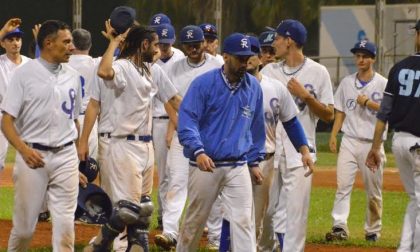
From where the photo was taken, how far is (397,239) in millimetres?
14398

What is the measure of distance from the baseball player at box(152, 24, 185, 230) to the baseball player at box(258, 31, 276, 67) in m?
1.56

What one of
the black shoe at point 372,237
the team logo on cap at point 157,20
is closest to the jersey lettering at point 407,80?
the black shoe at point 372,237

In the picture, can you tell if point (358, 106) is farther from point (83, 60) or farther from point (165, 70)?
point (83, 60)

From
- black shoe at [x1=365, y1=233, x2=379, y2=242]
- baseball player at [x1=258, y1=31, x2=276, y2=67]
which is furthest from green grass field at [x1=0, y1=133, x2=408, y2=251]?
baseball player at [x1=258, y1=31, x2=276, y2=67]

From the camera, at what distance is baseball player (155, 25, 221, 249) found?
42.1 feet

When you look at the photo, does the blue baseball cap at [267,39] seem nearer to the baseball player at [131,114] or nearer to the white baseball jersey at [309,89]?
the white baseball jersey at [309,89]

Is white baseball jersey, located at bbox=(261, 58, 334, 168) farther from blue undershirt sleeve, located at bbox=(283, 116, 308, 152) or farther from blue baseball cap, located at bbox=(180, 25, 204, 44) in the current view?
blue baseball cap, located at bbox=(180, 25, 204, 44)

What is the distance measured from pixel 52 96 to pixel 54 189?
0.72 meters

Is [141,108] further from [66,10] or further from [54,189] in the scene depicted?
[66,10]

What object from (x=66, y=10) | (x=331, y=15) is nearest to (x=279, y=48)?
(x=66, y=10)

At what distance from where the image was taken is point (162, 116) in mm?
14203

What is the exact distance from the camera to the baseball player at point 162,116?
14.2 metres

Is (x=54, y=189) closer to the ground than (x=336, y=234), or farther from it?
farther from it

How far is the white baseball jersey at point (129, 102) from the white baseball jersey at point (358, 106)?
167 inches
